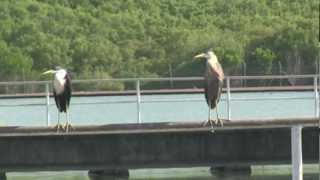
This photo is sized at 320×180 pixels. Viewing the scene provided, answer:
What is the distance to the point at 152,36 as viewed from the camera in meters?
87.4

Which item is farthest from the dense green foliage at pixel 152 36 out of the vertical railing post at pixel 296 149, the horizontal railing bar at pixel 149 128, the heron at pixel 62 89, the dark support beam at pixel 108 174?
the vertical railing post at pixel 296 149

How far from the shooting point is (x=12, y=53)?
7925 cm

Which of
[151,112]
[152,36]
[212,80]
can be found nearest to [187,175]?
[212,80]

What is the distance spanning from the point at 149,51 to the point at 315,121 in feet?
221

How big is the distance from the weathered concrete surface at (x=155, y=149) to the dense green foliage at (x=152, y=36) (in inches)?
2261

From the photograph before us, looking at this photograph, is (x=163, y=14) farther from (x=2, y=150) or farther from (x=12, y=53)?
(x=2, y=150)

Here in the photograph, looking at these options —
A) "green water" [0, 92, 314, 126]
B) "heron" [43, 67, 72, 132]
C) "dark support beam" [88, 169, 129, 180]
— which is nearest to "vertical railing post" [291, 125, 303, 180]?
"heron" [43, 67, 72, 132]

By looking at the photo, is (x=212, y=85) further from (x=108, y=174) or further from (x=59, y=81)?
(x=108, y=174)

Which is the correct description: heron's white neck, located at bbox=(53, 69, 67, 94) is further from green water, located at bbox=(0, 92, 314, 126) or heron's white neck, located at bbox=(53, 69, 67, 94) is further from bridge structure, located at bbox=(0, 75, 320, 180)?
green water, located at bbox=(0, 92, 314, 126)

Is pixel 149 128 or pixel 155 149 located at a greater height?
pixel 149 128

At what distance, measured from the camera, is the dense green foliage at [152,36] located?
260ft

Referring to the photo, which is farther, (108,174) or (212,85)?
(108,174)

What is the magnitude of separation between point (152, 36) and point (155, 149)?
71.0 meters

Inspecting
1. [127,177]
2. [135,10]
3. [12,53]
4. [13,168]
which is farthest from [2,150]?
[135,10]
